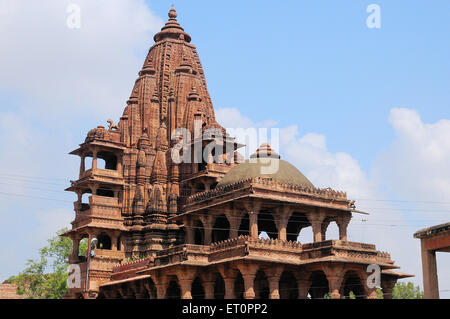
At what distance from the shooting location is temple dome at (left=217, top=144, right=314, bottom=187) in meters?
45.0

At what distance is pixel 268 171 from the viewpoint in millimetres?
45219

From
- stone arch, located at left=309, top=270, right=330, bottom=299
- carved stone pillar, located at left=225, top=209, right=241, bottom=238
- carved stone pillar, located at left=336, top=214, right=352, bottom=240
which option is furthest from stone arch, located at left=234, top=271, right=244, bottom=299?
carved stone pillar, located at left=336, top=214, right=352, bottom=240

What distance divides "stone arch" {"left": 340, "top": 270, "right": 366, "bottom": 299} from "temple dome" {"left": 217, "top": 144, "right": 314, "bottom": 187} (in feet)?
21.3

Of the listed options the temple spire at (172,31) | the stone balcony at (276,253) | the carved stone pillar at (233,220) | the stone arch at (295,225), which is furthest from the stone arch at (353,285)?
the temple spire at (172,31)

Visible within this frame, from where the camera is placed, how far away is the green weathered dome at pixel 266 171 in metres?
45.0

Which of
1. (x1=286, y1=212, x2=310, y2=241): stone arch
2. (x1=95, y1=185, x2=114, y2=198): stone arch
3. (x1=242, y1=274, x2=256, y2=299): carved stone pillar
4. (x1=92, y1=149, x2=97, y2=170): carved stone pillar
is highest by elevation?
(x1=92, y1=149, x2=97, y2=170): carved stone pillar

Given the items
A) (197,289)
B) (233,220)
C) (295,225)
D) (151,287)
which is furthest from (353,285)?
(151,287)

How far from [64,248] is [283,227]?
27898mm

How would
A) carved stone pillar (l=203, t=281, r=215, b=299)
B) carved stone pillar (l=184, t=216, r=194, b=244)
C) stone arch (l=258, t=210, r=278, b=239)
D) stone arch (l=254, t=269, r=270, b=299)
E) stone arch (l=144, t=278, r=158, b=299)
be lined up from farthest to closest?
stone arch (l=258, t=210, r=278, b=239) < carved stone pillar (l=184, t=216, r=194, b=244) < stone arch (l=144, t=278, r=158, b=299) < stone arch (l=254, t=269, r=270, b=299) < carved stone pillar (l=203, t=281, r=215, b=299)

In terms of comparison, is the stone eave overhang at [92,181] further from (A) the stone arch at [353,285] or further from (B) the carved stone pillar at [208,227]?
(A) the stone arch at [353,285]

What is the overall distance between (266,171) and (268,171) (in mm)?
130

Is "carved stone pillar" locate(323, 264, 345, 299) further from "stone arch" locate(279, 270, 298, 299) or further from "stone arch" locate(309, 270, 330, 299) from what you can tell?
"stone arch" locate(309, 270, 330, 299)

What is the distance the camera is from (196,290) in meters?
46.8
